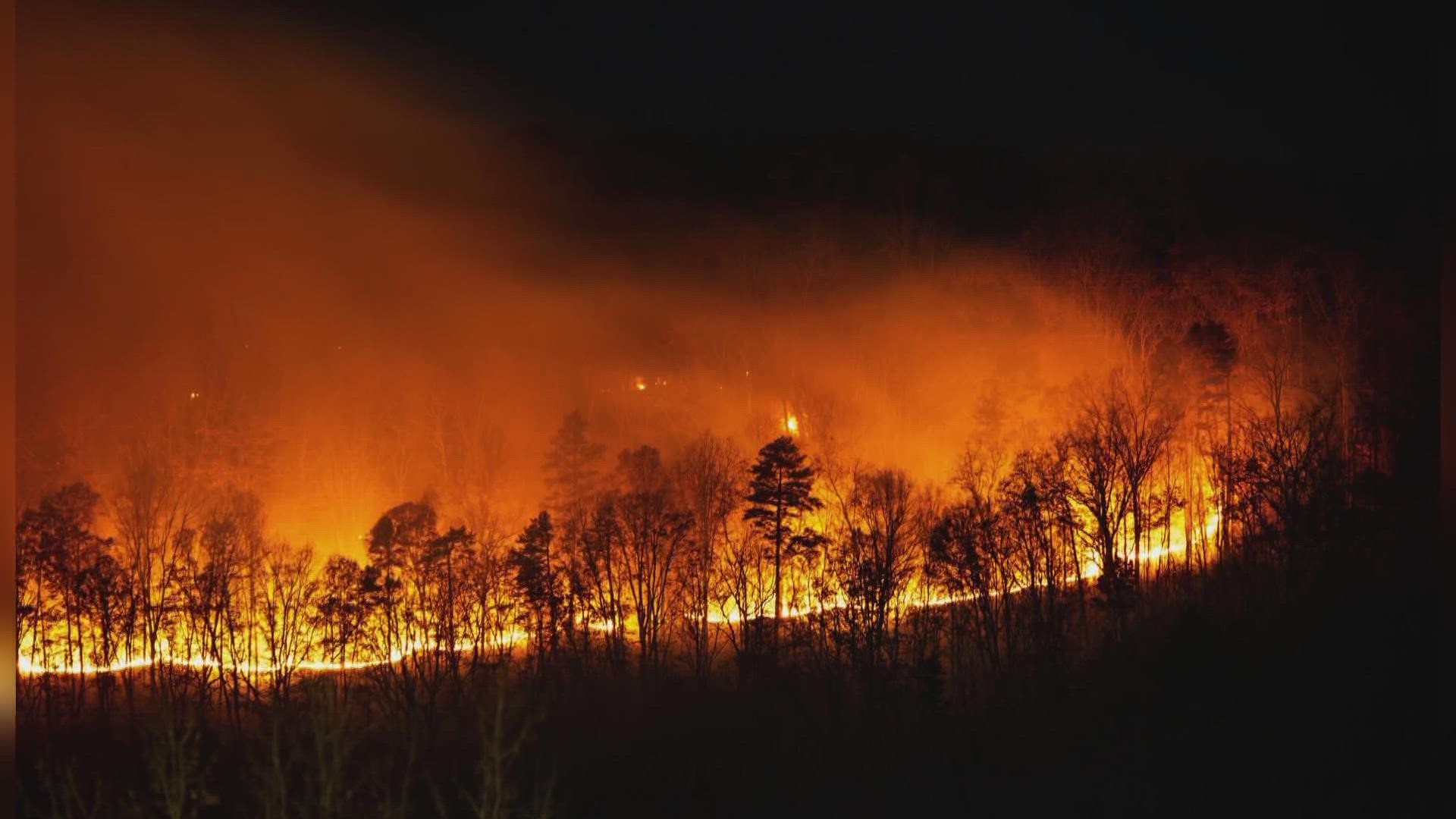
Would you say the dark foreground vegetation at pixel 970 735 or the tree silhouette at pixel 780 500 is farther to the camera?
the tree silhouette at pixel 780 500

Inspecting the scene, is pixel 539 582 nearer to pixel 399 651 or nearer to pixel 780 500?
pixel 399 651

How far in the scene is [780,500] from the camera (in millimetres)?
25250

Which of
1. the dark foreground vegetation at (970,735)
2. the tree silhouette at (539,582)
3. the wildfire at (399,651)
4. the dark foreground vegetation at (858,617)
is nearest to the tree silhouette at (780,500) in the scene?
the dark foreground vegetation at (858,617)

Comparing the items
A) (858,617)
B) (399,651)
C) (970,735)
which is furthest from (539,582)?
(970,735)

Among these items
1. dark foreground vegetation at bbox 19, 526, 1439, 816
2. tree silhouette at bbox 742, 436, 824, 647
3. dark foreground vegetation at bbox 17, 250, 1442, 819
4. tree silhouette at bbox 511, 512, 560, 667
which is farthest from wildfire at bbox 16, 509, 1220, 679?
dark foreground vegetation at bbox 19, 526, 1439, 816

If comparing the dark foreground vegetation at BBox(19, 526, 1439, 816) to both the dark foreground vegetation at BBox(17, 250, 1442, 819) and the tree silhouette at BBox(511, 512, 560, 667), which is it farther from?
the tree silhouette at BBox(511, 512, 560, 667)

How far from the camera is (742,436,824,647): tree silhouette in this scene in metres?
25.1

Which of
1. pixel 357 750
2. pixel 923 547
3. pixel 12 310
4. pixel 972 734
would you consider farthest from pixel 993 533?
pixel 12 310

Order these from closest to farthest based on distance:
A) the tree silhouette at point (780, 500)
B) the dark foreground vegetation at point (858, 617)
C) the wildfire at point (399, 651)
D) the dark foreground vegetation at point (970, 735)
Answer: the dark foreground vegetation at point (970, 735), the dark foreground vegetation at point (858, 617), the wildfire at point (399, 651), the tree silhouette at point (780, 500)

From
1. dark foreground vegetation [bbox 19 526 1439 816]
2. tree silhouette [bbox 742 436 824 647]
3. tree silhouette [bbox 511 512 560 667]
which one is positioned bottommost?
dark foreground vegetation [bbox 19 526 1439 816]

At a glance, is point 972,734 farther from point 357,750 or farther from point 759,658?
point 357,750

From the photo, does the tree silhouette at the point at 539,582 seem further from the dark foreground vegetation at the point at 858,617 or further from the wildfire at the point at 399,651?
the wildfire at the point at 399,651

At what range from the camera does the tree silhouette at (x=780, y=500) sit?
82.3 ft

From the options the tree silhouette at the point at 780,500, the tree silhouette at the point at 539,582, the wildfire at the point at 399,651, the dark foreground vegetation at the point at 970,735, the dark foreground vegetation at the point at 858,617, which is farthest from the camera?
the tree silhouette at the point at 780,500
